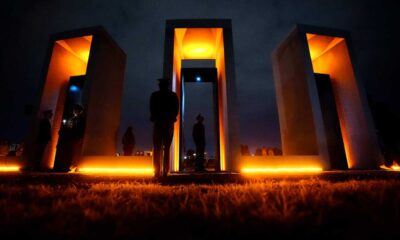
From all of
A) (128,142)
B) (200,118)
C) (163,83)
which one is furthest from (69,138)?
(200,118)

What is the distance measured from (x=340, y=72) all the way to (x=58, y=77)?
14.9m

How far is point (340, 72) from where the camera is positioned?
938 cm

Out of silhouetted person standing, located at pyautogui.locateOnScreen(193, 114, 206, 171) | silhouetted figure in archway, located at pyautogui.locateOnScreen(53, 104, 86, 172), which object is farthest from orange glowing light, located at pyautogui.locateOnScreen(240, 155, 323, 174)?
silhouetted figure in archway, located at pyautogui.locateOnScreen(53, 104, 86, 172)

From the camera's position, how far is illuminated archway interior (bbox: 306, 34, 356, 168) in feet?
28.8

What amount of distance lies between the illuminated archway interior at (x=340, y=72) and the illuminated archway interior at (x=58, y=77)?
39.8ft

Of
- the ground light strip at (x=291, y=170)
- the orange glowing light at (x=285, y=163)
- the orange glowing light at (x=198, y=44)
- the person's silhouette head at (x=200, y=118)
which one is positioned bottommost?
the ground light strip at (x=291, y=170)

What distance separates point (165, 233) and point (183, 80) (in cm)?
898

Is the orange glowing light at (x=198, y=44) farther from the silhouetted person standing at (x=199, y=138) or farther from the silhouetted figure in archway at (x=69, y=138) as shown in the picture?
the silhouetted figure in archway at (x=69, y=138)

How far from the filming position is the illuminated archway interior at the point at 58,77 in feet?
29.1

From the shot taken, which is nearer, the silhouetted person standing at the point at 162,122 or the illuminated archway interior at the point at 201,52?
the silhouetted person standing at the point at 162,122

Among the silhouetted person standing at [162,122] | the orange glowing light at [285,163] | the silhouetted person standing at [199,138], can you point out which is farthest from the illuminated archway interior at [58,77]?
the orange glowing light at [285,163]

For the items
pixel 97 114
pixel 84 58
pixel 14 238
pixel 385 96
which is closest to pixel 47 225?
pixel 14 238

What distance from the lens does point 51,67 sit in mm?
9047

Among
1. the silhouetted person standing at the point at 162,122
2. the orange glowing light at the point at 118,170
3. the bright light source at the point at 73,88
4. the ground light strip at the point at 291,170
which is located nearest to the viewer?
the silhouetted person standing at the point at 162,122
